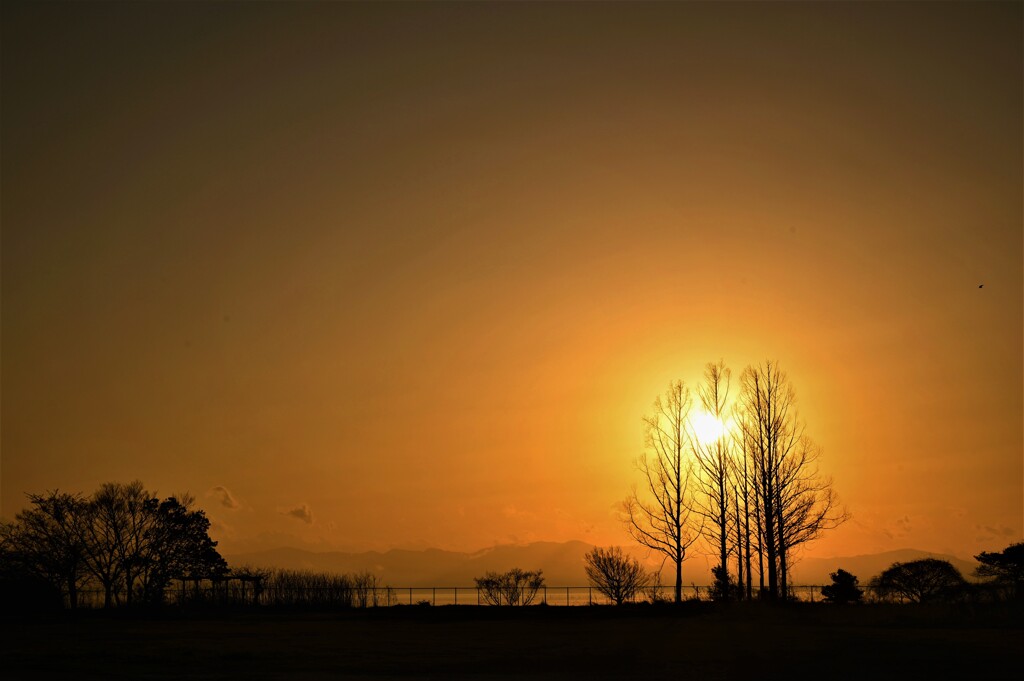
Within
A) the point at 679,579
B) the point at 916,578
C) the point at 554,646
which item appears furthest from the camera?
the point at 916,578

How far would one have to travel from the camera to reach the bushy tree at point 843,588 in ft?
172

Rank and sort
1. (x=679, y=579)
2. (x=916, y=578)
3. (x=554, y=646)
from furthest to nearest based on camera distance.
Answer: (x=916, y=578) → (x=679, y=579) → (x=554, y=646)

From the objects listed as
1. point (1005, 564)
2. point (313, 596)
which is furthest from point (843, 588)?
point (313, 596)

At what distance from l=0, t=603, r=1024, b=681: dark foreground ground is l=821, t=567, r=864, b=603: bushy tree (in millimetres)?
15908

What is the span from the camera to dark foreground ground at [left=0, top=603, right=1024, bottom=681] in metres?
19.0

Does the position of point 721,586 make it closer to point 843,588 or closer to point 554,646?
point 843,588

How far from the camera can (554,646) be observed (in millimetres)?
25438

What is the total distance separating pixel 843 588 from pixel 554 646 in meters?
33.4

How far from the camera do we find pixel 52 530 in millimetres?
54281

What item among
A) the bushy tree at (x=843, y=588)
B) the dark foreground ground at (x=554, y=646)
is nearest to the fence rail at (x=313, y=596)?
the bushy tree at (x=843, y=588)

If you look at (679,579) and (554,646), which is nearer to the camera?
(554,646)

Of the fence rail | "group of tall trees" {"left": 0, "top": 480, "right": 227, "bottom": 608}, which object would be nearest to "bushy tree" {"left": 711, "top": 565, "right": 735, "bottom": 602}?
the fence rail

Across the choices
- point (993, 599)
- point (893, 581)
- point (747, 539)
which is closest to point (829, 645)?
point (993, 599)

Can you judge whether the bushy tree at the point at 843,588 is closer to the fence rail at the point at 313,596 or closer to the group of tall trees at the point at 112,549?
the fence rail at the point at 313,596
